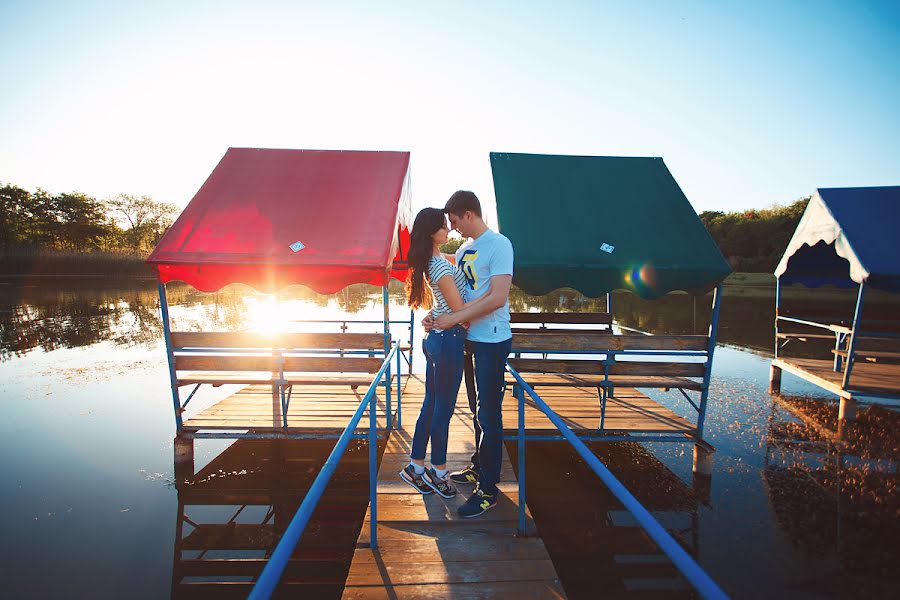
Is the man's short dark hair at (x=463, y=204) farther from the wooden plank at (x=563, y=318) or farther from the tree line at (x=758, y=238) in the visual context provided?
the tree line at (x=758, y=238)

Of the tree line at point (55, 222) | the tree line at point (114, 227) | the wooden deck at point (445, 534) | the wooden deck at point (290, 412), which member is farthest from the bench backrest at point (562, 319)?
the tree line at point (55, 222)

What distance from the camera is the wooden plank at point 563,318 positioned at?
308 inches

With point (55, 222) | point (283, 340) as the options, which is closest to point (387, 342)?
point (283, 340)

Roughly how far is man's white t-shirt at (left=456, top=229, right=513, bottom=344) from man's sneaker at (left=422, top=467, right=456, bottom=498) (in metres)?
1.46

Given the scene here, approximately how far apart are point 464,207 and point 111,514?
6060mm

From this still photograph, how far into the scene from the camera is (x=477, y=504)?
132 inches

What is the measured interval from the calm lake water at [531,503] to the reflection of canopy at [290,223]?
2.95 metres

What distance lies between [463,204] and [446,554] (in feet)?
8.71

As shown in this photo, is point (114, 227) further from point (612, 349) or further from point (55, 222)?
point (612, 349)

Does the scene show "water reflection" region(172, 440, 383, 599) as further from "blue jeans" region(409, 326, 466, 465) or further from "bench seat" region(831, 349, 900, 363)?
"bench seat" region(831, 349, 900, 363)

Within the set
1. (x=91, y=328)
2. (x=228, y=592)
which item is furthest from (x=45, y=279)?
(x=228, y=592)

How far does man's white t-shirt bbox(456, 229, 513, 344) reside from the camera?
299cm

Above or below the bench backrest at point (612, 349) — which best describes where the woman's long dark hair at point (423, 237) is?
above

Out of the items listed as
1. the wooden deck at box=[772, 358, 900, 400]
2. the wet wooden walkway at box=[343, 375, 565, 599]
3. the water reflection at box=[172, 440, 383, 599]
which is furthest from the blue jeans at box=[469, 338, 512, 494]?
the wooden deck at box=[772, 358, 900, 400]
